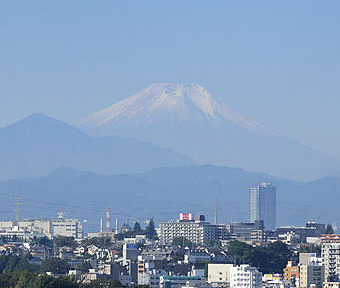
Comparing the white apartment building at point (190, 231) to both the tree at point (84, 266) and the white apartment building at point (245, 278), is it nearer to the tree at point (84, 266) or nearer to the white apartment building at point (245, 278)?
the tree at point (84, 266)

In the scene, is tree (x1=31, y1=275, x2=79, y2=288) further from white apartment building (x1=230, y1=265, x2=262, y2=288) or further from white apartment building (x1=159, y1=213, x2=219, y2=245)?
white apartment building (x1=159, y1=213, x2=219, y2=245)

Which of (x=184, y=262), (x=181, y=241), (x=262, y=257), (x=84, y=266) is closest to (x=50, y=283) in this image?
(x=84, y=266)

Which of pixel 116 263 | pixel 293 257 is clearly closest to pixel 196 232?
pixel 293 257

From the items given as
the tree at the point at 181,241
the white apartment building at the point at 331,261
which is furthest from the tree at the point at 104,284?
the tree at the point at 181,241

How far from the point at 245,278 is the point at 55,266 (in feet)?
57.7

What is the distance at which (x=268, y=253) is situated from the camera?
113 meters

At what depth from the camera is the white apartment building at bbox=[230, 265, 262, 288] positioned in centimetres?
8725

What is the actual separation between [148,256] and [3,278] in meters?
40.7

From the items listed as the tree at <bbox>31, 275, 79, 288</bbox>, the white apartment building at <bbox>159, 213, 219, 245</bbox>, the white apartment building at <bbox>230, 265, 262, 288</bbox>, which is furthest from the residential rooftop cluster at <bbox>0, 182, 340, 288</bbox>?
the tree at <bbox>31, 275, 79, 288</bbox>

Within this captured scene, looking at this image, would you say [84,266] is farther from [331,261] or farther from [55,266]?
[331,261]

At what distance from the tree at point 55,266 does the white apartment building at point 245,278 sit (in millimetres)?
14483

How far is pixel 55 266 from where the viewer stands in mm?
100312

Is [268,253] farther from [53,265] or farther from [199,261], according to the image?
[53,265]

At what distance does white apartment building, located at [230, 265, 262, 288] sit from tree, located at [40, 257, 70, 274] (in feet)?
47.5
